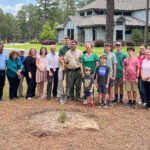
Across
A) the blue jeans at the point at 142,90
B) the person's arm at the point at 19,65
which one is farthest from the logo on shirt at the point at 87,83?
the person's arm at the point at 19,65

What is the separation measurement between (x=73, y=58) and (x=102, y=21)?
31.6 m

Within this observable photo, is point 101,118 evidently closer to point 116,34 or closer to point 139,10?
point 116,34

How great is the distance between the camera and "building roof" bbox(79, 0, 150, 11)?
135 feet

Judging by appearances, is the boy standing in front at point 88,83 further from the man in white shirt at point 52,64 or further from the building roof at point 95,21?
the building roof at point 95,21

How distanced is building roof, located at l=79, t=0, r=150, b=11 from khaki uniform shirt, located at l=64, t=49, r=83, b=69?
114 feet

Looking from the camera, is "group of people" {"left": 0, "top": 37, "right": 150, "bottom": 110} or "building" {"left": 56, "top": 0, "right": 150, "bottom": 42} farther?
"building" {"left": 56, "top": 0, "right": 150, "bottom": 42}

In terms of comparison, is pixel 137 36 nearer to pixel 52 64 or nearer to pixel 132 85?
pixel 132 85

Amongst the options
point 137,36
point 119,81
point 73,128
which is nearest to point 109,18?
point 119,81

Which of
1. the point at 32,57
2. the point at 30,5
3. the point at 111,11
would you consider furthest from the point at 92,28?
the point at 30,5

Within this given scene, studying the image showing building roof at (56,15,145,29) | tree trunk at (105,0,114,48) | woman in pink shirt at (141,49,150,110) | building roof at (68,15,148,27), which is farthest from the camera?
building roof at (68,15,148,27)

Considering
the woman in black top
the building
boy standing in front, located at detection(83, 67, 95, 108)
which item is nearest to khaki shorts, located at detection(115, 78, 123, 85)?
boy standing in front, located at detection(83, 67, 95, 108)

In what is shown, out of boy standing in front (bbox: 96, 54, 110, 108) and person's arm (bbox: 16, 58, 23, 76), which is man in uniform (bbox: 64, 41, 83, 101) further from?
person's arm (bbox: 16, 58, 23, 76)

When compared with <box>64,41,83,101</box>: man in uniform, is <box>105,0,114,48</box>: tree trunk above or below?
above

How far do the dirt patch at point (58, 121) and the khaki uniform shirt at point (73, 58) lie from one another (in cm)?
160
